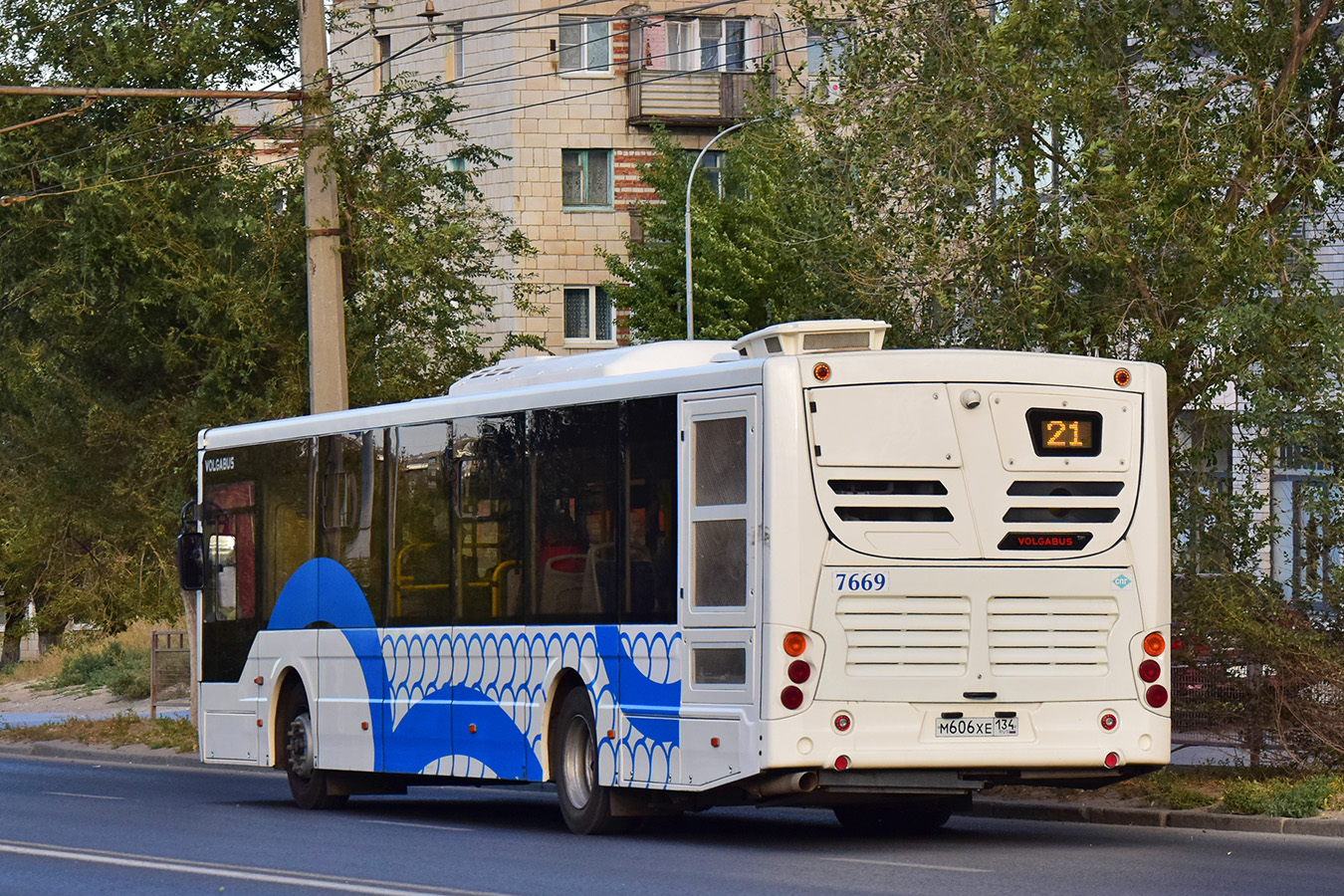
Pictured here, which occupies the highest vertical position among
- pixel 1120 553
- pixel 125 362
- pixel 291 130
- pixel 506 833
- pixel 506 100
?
pixel 506 100

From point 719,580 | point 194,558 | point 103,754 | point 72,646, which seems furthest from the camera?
point 72,646

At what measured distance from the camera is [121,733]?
30.5 metres

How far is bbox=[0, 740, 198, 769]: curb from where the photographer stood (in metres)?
27.6

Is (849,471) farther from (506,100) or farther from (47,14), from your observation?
(506,100)

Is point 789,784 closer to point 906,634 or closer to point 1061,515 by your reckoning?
point 906,634

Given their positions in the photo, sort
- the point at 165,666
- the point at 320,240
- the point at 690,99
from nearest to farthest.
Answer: the point at 320,240, the point at 165,666, the point at 690,99

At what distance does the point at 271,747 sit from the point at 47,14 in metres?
11.6

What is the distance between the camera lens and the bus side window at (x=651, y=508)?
14.6m

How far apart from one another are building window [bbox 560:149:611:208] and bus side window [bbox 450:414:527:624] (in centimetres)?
3420

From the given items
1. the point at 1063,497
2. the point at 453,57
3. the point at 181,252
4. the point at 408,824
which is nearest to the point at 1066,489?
the point at 1063,497

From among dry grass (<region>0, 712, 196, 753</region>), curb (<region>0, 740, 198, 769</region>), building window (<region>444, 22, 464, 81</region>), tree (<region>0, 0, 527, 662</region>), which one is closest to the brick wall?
building window (<region>444, 22, 464, 81</region>)

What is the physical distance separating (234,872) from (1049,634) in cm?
500

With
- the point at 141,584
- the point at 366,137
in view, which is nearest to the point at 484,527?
the point at 366,137

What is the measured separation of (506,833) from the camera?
1616 centimetres
